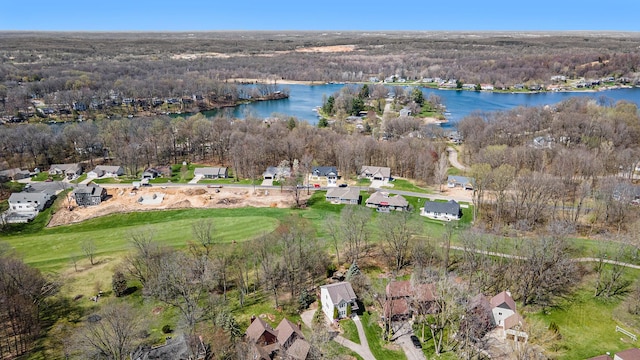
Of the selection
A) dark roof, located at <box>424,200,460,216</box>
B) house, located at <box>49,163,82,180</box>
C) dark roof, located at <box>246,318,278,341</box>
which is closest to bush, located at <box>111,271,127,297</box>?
dark roof, located at <box>246,318,278,341</box>

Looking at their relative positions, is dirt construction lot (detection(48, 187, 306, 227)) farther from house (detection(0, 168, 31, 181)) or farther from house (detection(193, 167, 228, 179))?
house (detection(0, 168, 31, 181))

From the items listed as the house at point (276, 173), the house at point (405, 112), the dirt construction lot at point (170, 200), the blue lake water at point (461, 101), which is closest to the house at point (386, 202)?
the dirt construction lot at point (170, 200)

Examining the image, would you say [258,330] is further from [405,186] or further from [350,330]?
[405,186]

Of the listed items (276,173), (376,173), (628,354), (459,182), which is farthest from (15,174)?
(628,354)

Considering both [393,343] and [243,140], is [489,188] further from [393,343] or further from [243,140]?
[243,140]

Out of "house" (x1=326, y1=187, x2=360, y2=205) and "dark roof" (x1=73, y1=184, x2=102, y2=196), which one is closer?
"house" (x1=326, y1=187, x2=360, y2=205)

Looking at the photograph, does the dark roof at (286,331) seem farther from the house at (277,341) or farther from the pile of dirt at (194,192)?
the pile of dirt at (194,192)

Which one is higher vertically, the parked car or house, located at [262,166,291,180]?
house, located at [262,166,291,180]
